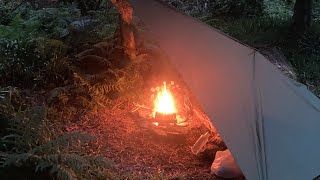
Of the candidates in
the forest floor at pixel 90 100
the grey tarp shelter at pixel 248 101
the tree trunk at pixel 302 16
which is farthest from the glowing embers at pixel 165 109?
the tree trunk at pixel 302 16

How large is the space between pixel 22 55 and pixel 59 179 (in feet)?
11.2

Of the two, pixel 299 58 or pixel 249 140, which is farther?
pixel 299 58

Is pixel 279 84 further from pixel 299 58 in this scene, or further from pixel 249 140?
pixel 299 58

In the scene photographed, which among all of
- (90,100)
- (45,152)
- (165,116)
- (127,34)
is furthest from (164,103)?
(45,152)

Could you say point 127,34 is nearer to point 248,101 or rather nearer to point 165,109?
point 165,109

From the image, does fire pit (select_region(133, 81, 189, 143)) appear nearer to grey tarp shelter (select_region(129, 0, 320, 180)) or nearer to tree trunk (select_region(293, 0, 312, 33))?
grey tarp shelter (select_region(129, 0, 320, 180))

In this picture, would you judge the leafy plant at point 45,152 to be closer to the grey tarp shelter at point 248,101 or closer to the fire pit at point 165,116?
the fire pit at point 165,116

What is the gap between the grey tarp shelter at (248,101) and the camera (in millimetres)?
3260

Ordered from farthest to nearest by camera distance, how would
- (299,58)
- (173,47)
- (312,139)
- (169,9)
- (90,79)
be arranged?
(299,58)
(90,79)
(169,9)
(173,47)
(312,139)

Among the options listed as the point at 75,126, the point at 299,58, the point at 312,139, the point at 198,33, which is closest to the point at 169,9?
the point at 198,33

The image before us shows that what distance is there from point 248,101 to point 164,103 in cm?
150

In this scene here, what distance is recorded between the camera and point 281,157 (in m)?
3.28

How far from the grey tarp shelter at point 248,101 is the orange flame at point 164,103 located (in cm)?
87

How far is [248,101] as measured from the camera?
3588mm
